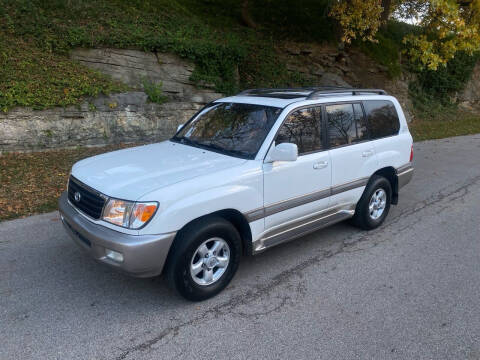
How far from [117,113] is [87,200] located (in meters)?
5.77

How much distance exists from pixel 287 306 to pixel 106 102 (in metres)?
6.83

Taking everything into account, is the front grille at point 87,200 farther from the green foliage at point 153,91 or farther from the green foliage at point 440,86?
the green foliage at point 440,86

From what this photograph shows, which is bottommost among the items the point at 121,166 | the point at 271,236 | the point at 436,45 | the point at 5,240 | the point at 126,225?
the point at 5,240

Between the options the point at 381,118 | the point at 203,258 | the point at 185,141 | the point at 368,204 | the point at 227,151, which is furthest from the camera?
the point at 381,118

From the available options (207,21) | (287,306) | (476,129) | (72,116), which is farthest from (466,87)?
(287,306)

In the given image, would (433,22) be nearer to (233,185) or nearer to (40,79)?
(40,79)

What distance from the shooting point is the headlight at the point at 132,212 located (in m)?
3.29

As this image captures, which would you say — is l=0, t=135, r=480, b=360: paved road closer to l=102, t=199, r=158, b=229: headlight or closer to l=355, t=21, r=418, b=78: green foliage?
l=102, t=199, r=158, b=229: headlight

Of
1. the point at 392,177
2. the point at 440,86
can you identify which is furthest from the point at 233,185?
the point at 440,86

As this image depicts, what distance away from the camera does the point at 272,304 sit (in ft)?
12.2

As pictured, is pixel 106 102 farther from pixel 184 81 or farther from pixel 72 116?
pixel 184 81

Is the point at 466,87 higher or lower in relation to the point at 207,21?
lower

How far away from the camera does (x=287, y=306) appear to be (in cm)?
368

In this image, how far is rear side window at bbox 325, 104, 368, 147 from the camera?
4.75 m
